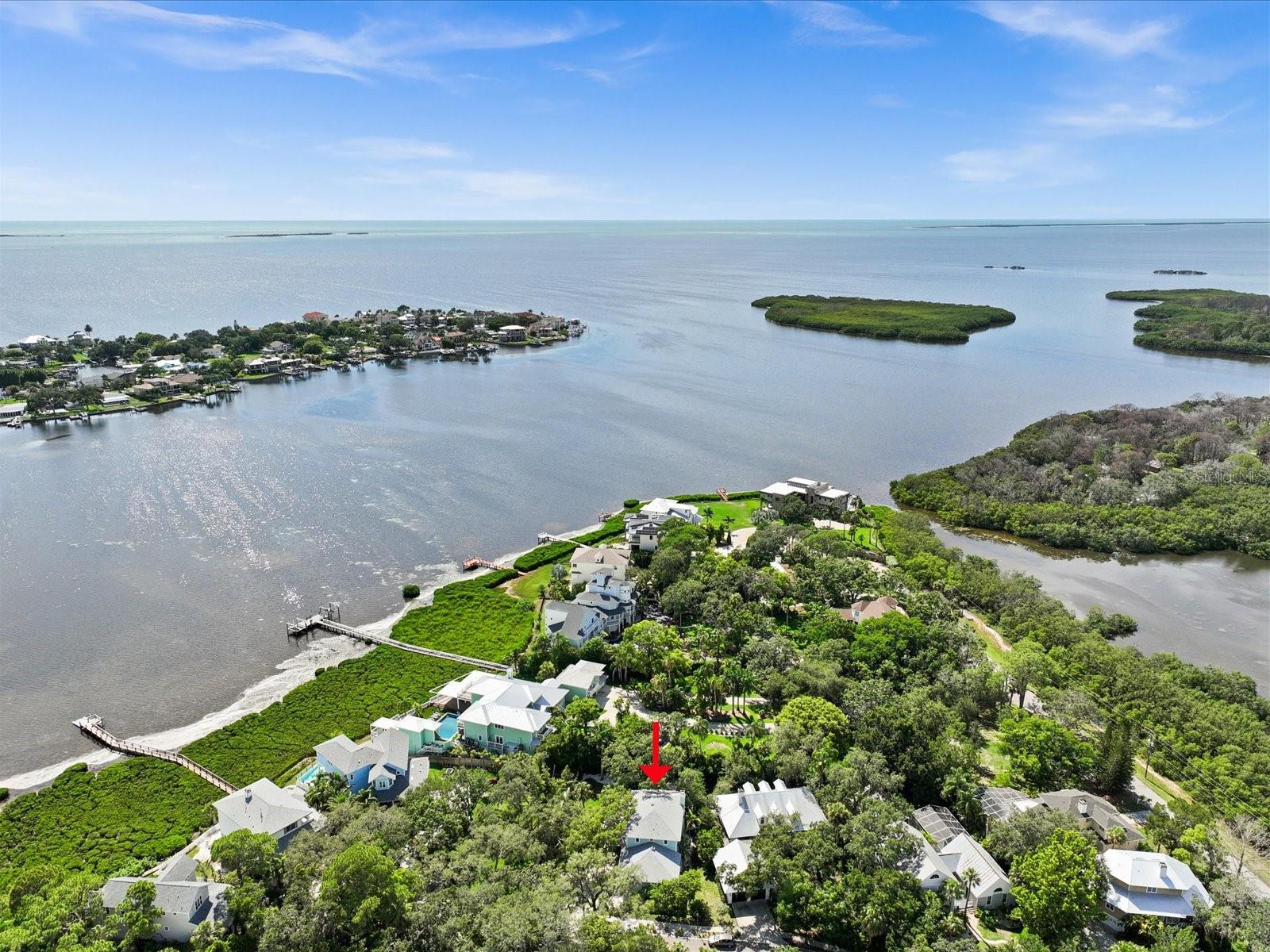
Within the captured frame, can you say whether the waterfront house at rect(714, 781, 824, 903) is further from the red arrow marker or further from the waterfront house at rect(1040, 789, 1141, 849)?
the waterfront house at rect(1040, 789, 1141, 849)

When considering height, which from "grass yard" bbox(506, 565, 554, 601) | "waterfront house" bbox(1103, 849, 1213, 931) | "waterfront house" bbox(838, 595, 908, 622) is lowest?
"waterfront house" bbox(1103, 849, 1213, 931)

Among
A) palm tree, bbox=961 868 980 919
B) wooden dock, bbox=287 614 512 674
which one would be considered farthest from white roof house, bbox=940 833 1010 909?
wooden dock, bbox=287 614 512 674

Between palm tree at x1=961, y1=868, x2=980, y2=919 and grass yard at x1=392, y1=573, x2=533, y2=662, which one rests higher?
grass yard at x1=392, y1=573, x2=533, y2=662

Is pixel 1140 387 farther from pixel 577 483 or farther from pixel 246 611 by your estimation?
pixel 246 611

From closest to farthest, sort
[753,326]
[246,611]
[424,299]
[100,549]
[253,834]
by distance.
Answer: [253,834]
[246,611]
[100,549]
[753,326]
[424,299]

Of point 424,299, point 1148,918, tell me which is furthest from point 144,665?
point 424,299

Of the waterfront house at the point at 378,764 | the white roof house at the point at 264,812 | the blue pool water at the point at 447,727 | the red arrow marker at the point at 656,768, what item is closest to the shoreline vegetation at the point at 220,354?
the waterfront house at the point at 378,764
